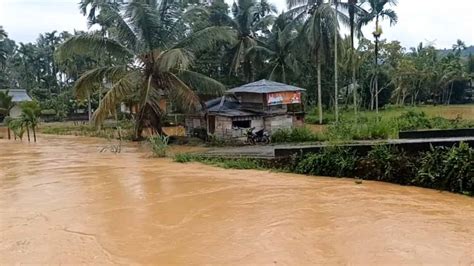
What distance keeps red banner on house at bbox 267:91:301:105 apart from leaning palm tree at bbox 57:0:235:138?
7.56 feet

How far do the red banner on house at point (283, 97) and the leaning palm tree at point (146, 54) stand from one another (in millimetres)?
2305

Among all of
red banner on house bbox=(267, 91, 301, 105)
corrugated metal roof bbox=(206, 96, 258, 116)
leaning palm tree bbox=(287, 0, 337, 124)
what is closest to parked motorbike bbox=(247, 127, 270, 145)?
corrugated metal roof bbox=(206, 96, 258, 116)

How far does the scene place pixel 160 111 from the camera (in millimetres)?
21922

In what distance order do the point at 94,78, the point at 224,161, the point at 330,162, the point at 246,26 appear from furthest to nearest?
the point at 246,26
the point at 94,78
the point at 224,161
the point at 330,162

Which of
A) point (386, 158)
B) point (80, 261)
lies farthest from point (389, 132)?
point (80, 261)

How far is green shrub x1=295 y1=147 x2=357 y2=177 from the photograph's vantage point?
12703 mm

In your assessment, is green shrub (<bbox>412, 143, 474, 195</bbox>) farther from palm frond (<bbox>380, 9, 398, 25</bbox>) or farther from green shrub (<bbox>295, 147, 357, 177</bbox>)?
palm frond (<bbox>380, 9, 398, 25</bbox>)

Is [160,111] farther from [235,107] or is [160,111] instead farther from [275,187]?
[275,187]

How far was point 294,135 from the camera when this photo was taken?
20.4m

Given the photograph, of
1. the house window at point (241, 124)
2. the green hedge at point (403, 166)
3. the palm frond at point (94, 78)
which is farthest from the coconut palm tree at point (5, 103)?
the green hedge at point (403, 166)

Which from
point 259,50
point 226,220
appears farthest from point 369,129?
point 259,50

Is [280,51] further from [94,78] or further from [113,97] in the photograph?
[113,97]

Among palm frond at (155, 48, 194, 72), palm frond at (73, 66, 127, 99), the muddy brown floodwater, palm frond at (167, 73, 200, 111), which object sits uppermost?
palm frond at (155, 48, 194, 72)

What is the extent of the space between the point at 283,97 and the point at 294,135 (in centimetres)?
188
